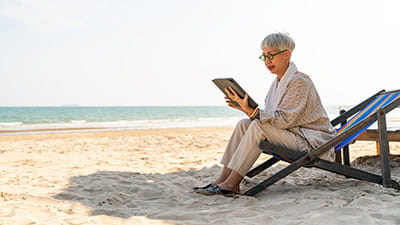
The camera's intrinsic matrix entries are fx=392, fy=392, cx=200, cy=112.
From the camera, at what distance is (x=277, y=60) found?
3279 millimetres

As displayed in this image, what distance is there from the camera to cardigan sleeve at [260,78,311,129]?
3.11m

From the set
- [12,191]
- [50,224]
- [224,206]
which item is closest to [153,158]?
[12,191]

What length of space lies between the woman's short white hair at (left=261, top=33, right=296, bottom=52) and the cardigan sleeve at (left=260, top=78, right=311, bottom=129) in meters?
0.30

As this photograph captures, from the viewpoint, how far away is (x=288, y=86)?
3.20m

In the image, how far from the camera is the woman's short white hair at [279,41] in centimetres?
319

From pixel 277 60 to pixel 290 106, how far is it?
41 centimetres

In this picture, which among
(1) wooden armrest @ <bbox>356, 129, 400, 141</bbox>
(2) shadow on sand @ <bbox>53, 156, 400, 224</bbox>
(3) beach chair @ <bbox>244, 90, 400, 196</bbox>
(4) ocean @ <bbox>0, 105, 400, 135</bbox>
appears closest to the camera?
(2) shadow on sand @ <bbox>53, 156, 400, 224</bbox>

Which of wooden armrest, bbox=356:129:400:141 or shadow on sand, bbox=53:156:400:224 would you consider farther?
wooden armrest, bbox=356:129:400:141

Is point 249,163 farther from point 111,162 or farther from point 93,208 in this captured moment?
point 111,162

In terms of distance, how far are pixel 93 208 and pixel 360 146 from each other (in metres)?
5.50

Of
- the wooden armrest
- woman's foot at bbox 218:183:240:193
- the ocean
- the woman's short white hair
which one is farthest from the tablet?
the ocean

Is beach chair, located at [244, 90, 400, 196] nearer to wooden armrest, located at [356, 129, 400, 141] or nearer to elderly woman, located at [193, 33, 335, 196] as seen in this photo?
elderly woman, located at [193, 33, 335, 196]

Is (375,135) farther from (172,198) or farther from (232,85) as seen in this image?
(172,198)

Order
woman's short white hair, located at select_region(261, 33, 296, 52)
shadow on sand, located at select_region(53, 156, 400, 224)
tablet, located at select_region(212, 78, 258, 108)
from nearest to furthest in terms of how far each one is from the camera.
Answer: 1. shadow on sand, located at select_region(53, 156, 400, 224)
2. tablet, located at select_region(212, 78, 258, 108)
3. woman's short white hair, located at select_region(261, 33, 296, 52)
